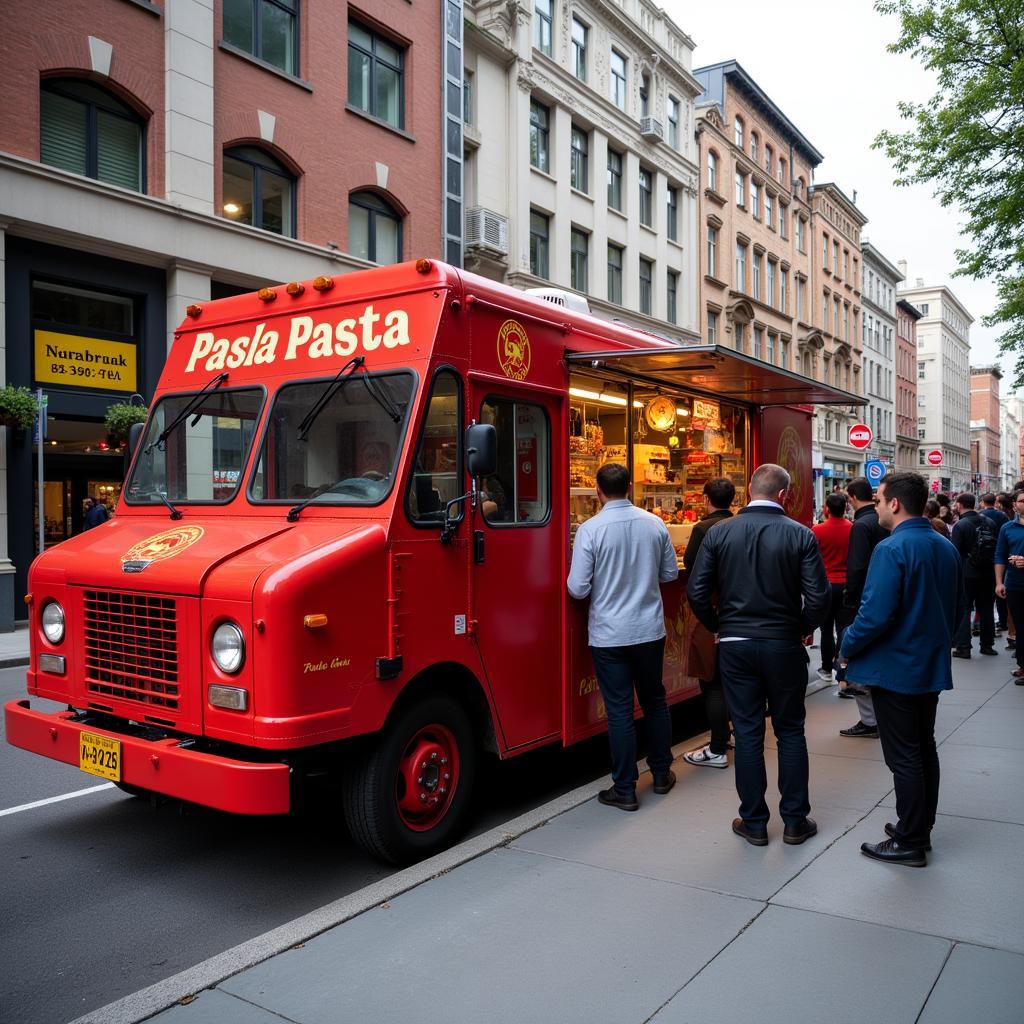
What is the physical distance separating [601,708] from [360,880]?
83.8 inches

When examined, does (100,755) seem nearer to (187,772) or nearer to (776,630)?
(187,772)

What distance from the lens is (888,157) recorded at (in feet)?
60.0

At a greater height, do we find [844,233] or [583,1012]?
[844,233]

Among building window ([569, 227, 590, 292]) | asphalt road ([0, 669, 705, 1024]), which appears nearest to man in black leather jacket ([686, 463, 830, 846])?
asphalt road ([0, 669, 705, 1024])

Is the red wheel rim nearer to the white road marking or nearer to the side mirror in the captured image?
the side mirror

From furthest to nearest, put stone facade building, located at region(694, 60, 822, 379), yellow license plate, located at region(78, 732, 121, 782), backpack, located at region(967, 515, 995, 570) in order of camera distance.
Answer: stone facade building, located at region(694, 60, 822, 379)
backpack, located at region(967, 515, 995, 570)
yellow license plate, located at region(78, 732, 121, 782)

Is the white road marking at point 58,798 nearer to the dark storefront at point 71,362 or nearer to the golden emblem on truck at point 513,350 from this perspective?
→ the golden emblem on truck at point 513,350

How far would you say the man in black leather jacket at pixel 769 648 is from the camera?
482 cm

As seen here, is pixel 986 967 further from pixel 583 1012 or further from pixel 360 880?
pixel 360 880

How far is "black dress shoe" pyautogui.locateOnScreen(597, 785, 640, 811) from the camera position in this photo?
539cm

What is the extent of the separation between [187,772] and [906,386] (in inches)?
2890

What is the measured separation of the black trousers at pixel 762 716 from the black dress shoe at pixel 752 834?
0.03m

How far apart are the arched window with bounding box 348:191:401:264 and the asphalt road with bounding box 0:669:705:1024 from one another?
1503cm

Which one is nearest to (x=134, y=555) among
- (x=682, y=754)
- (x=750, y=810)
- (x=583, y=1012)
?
(x=583, y=1012)
